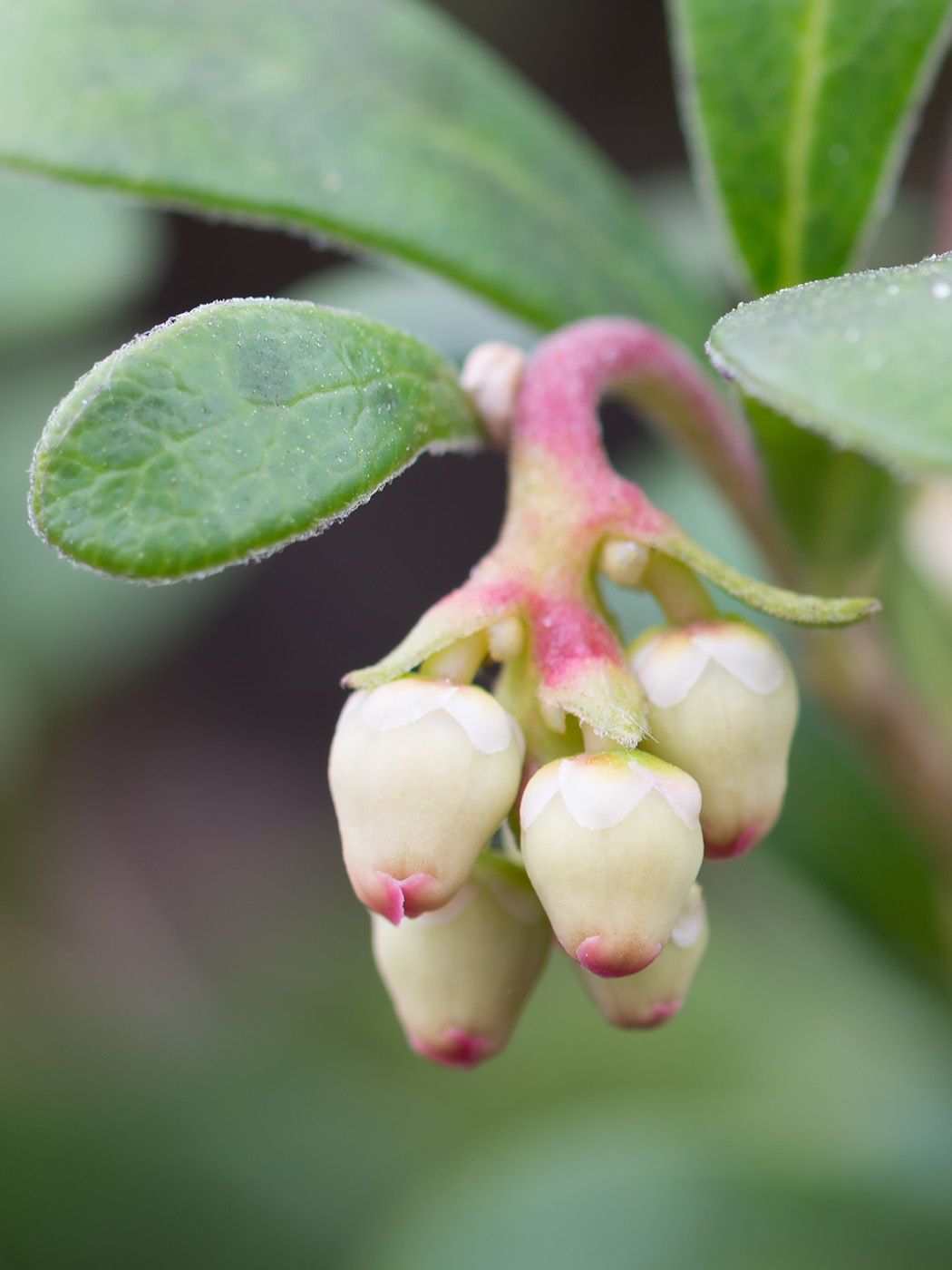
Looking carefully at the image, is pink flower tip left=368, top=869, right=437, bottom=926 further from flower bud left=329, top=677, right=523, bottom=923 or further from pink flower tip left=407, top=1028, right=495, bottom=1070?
pink flower tip left=407, top=1028, right=495, bottom=1070

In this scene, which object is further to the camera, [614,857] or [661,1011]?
[661,1011]

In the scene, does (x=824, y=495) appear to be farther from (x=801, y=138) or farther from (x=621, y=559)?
(x=621, y=559)

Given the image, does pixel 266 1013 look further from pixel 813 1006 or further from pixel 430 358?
pixel 430 358

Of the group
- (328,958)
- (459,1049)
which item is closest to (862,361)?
(459,1049)

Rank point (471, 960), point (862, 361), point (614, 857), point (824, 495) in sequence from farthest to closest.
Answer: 1. point (824, 495)
2. point (471, 960)
3. point (614, 857)
4. point (862, 361)

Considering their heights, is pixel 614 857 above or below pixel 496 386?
below

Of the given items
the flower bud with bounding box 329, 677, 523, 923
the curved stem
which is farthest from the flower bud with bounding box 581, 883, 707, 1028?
the curved stem

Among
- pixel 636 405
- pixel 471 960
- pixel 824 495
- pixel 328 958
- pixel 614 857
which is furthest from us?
pixel 328 958
